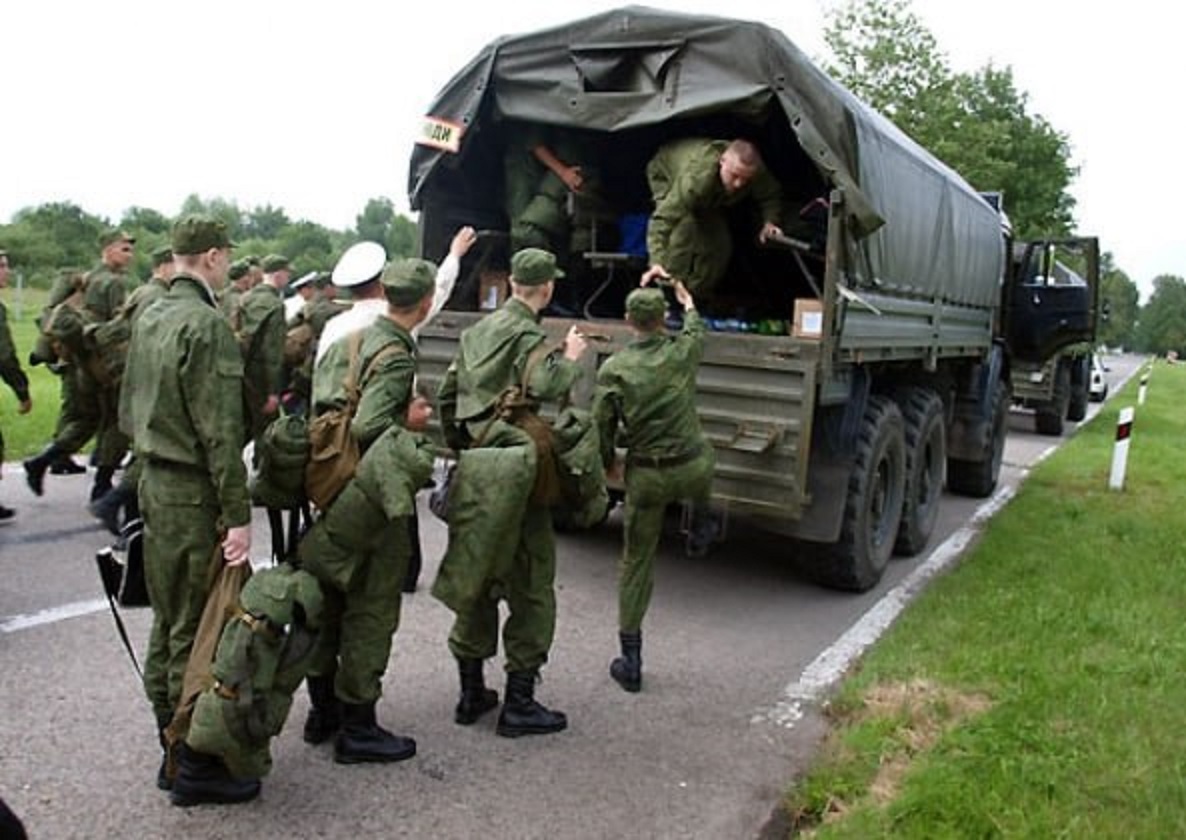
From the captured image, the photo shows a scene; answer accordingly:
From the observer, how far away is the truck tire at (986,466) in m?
9.34

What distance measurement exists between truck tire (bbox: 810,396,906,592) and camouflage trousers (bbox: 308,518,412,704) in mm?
2889

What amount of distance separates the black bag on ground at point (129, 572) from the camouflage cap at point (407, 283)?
107cm

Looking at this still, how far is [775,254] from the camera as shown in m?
6.65

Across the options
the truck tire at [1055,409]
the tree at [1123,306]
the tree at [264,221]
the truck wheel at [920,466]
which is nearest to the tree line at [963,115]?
the truck tire at [1055,409]

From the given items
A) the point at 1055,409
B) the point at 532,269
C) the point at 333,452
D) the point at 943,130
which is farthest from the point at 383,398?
the point at 943,130

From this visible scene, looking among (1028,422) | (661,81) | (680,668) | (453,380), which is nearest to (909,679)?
(680,668)

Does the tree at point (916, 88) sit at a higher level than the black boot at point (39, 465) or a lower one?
higher

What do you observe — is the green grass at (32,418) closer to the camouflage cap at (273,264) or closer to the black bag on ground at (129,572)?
Answer: the camouflage cap at (273,264)

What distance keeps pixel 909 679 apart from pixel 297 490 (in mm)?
2595

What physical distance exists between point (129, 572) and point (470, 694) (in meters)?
1.32

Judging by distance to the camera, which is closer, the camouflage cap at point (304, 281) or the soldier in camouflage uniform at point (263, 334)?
the soldier in camouflage uniform at point (263, 334)

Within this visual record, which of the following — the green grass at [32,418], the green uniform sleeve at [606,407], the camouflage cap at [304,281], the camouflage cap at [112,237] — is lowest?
the green grass at [32,418]

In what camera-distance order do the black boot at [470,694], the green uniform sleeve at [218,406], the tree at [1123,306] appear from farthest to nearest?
the tree at [1123,306]
the black boot at [470,694]
the green uniform sleeve at [218,406]

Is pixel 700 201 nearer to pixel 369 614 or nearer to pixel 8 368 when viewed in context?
pixel 369 614
